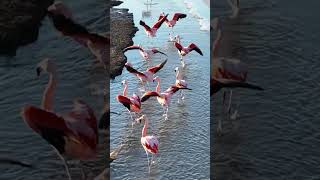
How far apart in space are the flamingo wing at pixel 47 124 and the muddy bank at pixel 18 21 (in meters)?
0.33

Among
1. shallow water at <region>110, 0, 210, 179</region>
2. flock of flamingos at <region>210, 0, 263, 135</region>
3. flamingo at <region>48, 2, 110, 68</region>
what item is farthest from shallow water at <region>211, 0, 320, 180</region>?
shallow water at <region>110, 0, 210, 179</region>

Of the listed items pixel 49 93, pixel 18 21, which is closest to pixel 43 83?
pixel 49 93

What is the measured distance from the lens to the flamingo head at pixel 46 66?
253 centimetres

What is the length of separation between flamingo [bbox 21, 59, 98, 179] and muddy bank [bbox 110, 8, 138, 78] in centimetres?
538

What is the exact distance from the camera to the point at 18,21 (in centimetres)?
250

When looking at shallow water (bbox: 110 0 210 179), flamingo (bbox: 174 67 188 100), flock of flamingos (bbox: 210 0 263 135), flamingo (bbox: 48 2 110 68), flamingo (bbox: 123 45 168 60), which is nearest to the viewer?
flamingo (bbox: 48 2 110 68)

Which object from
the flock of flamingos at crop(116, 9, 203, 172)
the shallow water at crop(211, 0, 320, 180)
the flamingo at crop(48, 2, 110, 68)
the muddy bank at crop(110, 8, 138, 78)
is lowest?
the muddy bank at crop(110, 8, 138, 78)

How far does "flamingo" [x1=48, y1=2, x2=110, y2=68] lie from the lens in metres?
2.48

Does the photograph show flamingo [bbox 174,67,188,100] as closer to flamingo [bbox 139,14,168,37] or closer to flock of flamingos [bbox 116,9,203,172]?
flock of flamingos [bbox 116,9,203,172]

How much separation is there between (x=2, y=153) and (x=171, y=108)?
4162mm

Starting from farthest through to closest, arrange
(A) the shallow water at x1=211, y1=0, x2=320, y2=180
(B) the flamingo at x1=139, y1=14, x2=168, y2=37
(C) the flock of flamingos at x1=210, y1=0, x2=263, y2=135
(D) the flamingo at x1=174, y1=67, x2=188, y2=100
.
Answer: (B) the flamingo at x1=139, y1=14, x2=168, y2=37 → (D) the flamingo at x1=174, y1=67, x2=188, y2=100 → (A) the shallow water at x1=211, y1=0, x2=320, y2=180 → (C) the flock of flamingos at x1=210, y1=0, x2=263, y2=135

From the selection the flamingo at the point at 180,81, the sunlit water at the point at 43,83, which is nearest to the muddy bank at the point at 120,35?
the flamingo at the point at 180,81

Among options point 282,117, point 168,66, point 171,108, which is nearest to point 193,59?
point 168,66

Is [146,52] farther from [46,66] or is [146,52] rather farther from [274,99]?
[46,66]
